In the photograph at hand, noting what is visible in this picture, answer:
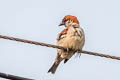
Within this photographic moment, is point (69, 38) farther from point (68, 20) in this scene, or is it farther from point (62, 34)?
point (68, 20)

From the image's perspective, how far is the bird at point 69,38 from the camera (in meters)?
7.15

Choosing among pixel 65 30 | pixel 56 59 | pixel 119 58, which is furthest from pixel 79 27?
pixel 119 58

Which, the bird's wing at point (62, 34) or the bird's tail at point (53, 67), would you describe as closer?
the bird's wing at point (62, 34)

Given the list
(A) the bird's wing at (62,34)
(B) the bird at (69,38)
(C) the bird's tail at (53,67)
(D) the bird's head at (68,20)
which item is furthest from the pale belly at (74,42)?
(C) the bird's tail at (53,67)

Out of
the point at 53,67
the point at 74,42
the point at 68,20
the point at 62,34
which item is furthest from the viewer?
the point at 53,67

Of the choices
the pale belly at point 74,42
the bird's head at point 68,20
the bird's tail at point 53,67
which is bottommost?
the bird's tail at point 53,67

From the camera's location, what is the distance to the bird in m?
7.15

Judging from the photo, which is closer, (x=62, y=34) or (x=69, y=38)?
(x=69, y=38)

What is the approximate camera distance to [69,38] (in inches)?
284

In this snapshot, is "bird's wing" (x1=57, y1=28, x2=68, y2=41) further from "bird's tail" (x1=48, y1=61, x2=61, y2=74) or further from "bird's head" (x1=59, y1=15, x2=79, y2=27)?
"bird's tail" (x1=48, y1=61, x2=61, y2=74)

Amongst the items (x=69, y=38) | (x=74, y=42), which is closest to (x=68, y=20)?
(x=69, y=38)

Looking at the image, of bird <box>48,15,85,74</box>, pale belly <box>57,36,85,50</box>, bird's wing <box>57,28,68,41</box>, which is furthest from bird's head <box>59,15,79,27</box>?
pale belly <box>57,36,85,50</box>

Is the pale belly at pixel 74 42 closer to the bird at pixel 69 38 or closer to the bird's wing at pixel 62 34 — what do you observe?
the bird at pixel 69 38

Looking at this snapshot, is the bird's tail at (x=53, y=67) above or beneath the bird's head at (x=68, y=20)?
beneath
